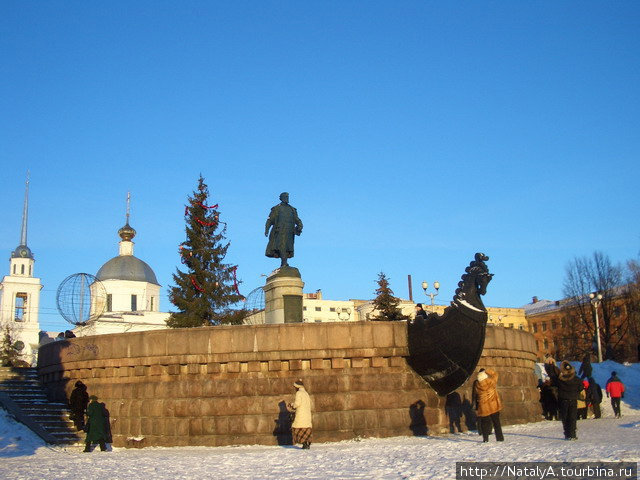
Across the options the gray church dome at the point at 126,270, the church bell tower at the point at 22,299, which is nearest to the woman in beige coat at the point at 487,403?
the gray church dome at the point at 126,270

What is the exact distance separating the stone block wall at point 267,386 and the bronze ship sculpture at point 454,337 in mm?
378

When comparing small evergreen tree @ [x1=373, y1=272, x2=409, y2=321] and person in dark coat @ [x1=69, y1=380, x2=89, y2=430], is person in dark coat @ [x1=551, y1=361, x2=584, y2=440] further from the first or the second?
small evergreen tree @ [x1=373, y1=272, x2=409, y2=321]

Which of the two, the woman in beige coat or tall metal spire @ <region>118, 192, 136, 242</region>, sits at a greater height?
tall metal spire @ <region>118, 192, 136, 242</region>

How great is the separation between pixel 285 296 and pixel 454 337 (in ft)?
19.8

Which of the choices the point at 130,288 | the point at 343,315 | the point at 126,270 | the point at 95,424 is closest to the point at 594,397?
the point at 95,424

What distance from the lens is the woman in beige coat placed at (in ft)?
40.7

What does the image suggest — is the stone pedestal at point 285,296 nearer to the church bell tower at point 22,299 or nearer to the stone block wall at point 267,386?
the stone block wall at point 267,386

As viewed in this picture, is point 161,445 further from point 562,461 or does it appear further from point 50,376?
point 562,461

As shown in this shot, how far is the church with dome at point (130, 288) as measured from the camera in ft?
203

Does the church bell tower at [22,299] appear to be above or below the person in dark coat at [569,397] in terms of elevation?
above

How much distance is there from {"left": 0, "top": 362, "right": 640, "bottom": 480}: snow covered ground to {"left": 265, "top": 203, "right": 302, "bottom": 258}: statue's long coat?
680 cm

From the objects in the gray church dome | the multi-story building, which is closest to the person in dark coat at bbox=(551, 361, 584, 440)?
the multi-story building

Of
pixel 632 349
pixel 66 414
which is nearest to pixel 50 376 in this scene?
pixel 66 414

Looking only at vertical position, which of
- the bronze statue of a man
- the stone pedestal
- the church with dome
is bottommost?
the stone pedestal
